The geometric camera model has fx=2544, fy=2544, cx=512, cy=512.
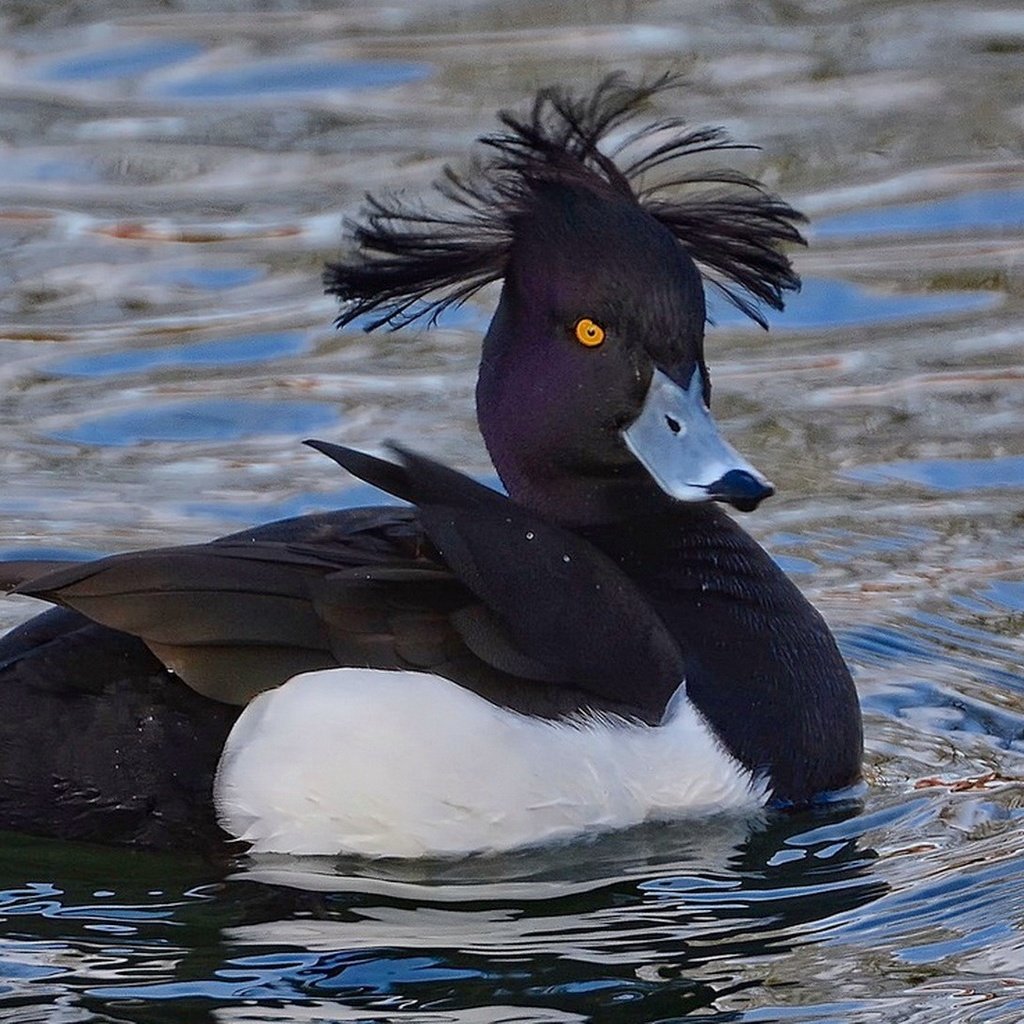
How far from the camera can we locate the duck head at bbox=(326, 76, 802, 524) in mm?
5031

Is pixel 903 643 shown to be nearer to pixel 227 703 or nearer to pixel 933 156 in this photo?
pixel 227 703

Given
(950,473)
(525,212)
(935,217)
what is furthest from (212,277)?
(525,212)

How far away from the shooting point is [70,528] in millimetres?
6797

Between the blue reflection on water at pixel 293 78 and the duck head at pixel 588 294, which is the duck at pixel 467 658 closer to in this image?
the duck head at pixel 588 294

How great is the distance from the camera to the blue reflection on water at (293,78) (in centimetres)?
1096

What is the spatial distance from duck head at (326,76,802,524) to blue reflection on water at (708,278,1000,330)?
3233mm

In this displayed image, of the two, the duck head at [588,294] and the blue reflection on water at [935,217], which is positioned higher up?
the blue reflection on water at [935,217]

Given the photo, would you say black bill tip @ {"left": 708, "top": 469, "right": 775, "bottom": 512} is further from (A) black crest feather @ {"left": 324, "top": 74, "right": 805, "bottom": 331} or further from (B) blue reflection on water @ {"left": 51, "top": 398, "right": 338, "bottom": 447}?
(B) blue reflection on water @ {"left": 51, "top": 398, "right": 338, "bottom": 447}

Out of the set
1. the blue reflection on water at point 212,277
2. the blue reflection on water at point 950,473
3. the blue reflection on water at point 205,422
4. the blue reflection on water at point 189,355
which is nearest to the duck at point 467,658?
the blue reflection on water at point 950,473

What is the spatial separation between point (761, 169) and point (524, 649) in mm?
5466

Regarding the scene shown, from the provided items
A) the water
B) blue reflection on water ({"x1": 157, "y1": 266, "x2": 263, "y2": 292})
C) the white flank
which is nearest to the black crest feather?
the white flank

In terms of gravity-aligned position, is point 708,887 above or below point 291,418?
below

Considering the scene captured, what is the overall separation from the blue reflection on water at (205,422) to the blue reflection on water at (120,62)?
3544 mm

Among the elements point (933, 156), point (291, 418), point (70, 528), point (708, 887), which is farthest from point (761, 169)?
point (708, 887)
